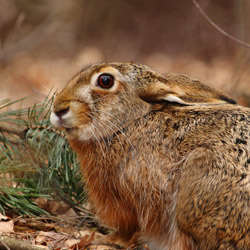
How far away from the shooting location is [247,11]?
8.98 metres

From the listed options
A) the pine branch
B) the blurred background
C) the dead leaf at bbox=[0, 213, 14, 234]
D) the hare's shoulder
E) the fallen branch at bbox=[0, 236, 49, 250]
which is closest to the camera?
the fallen branch at bbox=[0, 236, 49, 250]

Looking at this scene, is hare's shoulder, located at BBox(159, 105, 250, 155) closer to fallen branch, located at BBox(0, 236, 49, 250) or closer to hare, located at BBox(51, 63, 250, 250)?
hare, located at BBox(51, 63, 250, 250)

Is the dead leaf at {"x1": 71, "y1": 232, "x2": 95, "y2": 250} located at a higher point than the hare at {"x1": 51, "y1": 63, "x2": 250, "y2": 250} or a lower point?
lower

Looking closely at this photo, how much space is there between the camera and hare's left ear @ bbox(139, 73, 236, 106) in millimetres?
3506

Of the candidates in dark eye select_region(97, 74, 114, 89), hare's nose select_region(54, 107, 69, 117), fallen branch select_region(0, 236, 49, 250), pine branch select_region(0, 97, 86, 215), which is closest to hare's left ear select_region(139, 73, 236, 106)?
dark eye select_region(97, 74, 114, 89)

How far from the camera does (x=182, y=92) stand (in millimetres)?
3566

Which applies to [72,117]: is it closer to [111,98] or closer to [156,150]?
[111,98]

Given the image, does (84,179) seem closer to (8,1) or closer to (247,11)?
(247,11)

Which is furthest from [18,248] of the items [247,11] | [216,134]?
[247,11]

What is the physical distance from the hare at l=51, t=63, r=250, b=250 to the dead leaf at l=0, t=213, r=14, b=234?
0.60m

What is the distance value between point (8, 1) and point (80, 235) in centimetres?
923

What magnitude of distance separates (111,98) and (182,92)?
0.49 m

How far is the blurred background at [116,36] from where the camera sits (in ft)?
32.7

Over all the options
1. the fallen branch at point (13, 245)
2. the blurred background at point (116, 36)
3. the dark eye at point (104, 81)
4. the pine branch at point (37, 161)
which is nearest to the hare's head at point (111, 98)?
the dark eye at point (104, 81)
